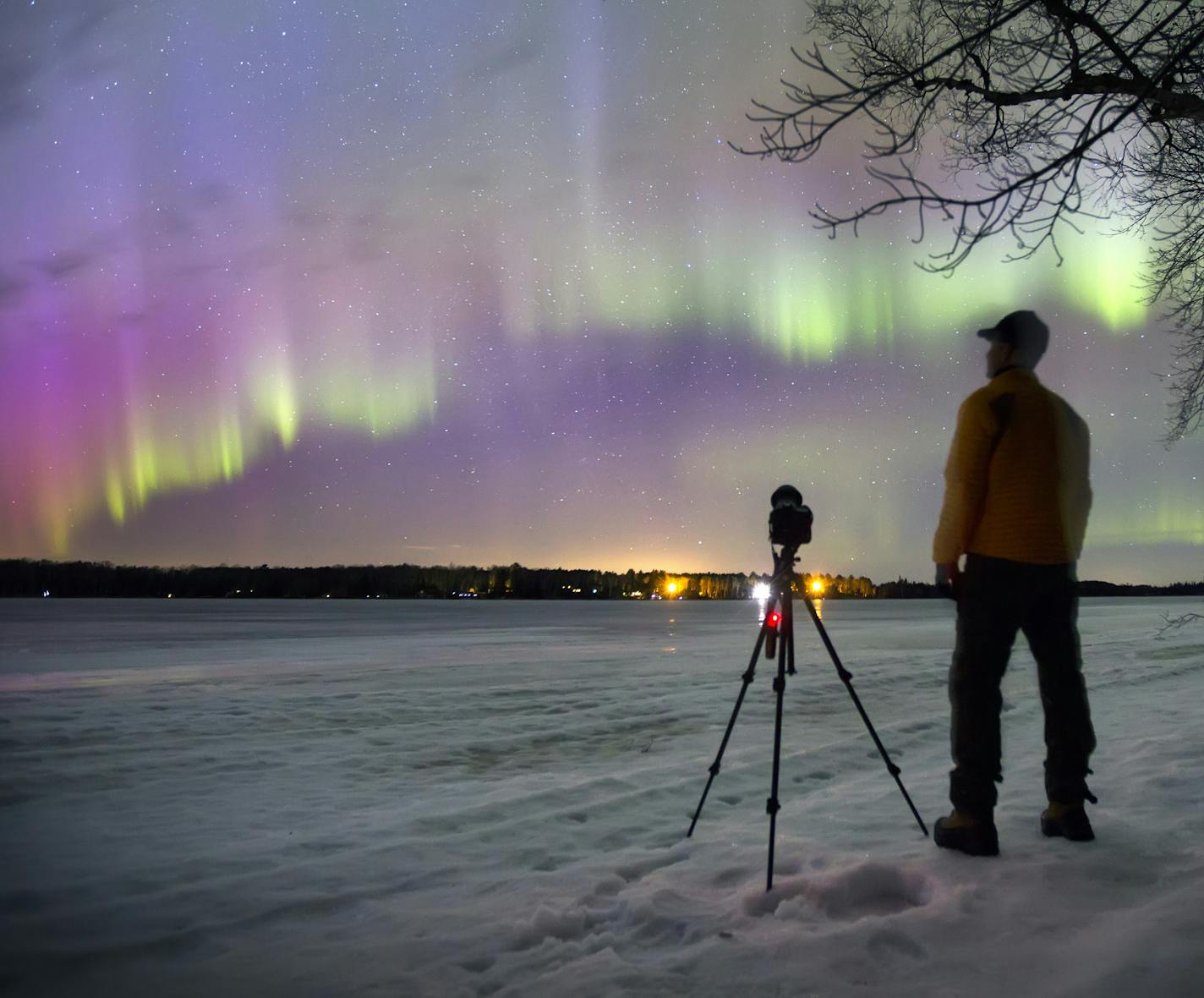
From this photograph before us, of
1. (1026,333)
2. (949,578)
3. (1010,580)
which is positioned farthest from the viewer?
(1026,333)

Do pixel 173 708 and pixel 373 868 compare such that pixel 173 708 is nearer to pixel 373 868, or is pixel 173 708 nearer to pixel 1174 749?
pixel 373 868

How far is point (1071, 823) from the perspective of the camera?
3719 millimetres

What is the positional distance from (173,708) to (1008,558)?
863 cm

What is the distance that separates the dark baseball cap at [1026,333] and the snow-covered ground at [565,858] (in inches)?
89.6

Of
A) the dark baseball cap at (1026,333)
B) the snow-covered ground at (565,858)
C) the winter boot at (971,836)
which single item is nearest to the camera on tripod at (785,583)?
the winter boot at (971,836)

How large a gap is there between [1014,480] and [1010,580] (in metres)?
0.45

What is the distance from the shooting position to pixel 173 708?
8930 millimetres

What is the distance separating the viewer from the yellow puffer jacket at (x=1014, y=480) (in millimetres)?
3605

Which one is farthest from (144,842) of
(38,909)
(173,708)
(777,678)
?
(173,708)

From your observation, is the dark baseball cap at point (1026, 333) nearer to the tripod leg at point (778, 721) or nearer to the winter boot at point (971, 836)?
the tripod leg at point (778, 721)

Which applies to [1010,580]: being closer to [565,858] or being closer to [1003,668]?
[1003,668]

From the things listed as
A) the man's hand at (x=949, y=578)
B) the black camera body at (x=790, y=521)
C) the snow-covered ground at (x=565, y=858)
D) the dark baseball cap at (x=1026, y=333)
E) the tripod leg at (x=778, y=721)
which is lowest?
the snow-covered ground at (x=565, y=858)

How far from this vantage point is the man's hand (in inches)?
145

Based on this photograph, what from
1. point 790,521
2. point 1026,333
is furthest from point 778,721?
point 1026,333
